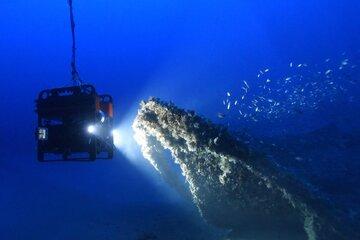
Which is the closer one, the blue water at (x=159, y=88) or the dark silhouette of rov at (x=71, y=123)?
the dark silhouette of rov at (x=71, y=123)

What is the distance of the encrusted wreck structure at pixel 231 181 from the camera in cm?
1008

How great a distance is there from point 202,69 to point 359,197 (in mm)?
139022

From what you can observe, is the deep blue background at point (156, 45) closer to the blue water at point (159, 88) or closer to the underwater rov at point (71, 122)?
the blue water at point (159, 88)

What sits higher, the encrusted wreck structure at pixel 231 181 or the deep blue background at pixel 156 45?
the deep blue background at pixel 156 45

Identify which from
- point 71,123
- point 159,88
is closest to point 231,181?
point 71,123

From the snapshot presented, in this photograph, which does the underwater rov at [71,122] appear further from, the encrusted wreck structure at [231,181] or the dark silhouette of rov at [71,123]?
the encrusted wreck structure at [231,181]

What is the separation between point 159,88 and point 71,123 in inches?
4902

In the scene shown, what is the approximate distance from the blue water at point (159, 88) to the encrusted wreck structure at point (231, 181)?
0.68 metres

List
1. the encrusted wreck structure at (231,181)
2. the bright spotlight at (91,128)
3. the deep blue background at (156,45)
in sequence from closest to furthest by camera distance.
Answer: the bright spotlight at (91,128) → the encrusted wreck structure at (231,181) → the deep blue background at (156,45)

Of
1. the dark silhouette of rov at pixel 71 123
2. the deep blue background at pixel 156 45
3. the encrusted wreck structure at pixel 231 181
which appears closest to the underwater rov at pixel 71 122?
the dark silhouette of rov at pixel 71 123

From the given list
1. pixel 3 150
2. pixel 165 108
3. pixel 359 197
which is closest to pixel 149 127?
pixel 165 108

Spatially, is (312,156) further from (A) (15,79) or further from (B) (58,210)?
(A) (15,79)

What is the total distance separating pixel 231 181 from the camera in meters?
13.3

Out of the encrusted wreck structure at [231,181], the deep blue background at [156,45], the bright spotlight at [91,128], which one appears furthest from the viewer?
the deep blue background at [156,45]
